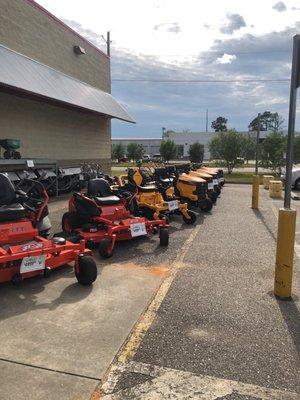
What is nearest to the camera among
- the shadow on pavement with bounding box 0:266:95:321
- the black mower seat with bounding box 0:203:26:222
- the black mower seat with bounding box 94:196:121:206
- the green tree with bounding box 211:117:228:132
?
the shadow on pavement with bounding box 0:266:95:321

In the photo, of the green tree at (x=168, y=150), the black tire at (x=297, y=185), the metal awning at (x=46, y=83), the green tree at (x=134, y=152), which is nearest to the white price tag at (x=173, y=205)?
the metal awning at (x=46, y=83)

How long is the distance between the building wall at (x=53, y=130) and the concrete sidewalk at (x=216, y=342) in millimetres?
9202

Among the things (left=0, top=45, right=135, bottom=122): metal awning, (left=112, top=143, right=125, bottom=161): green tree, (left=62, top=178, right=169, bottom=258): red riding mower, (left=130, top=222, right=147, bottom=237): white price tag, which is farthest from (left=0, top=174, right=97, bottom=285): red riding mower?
(left=112, top=143, right=125, bottom=161): green tree

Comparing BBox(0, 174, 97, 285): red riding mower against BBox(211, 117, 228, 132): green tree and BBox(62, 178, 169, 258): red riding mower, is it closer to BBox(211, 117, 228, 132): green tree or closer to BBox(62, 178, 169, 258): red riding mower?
BBox(62, 178, 169, 258): red riding mower

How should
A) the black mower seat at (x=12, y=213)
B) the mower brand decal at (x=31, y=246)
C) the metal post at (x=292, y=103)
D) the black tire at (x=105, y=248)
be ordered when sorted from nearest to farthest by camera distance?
1. the metal post at (x=292, y=103)
2. the mower brand decal at (x=31, y=246)
3. the black mower seat at (x=12, y=213)
4. the black tire at (x=105, y=248)

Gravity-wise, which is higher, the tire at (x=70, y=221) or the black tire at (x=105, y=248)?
the tire at (x=70, y=221)

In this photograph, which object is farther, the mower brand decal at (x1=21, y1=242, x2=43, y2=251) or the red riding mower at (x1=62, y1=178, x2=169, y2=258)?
the red riding mower at (x1=62, y1=178, x2=169, y2=258)

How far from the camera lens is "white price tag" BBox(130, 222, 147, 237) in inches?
265

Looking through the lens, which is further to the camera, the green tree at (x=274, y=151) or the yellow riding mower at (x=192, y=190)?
the green tree at (x=274, y=151)

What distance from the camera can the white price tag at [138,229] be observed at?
673cm

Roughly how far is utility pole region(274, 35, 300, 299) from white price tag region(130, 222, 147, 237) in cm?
272

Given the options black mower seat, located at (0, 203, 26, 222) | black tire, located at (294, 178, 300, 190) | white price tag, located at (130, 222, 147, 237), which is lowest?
black tire, located at (294, 178, 300, 190)

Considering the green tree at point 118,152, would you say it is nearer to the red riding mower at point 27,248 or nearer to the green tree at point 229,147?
the green tree at point 229,147

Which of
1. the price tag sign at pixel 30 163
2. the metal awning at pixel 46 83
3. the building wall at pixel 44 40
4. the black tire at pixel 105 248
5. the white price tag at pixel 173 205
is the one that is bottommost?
the black tire at pixel 105 248
